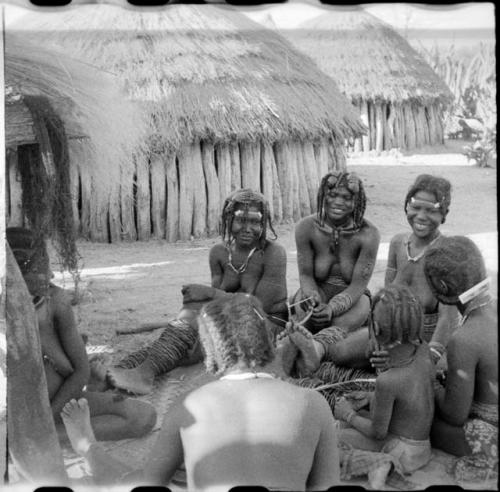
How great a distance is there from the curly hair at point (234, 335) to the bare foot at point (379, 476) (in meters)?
0.90

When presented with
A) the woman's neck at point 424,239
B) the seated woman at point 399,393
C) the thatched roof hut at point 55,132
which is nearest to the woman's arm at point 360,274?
the woman's neck at point 424,239

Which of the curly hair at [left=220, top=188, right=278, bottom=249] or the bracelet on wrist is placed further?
the curly hair at [left=220, top=188, right=278, bottom=249]

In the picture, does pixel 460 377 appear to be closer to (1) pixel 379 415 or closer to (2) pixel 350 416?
(1) pixel 379 415

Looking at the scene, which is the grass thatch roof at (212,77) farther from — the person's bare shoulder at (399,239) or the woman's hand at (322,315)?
the woman's hand at (322,315)

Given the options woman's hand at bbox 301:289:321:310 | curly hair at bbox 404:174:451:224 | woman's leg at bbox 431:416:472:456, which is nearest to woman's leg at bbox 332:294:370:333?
woman's hand at bbox 301:289:321:310

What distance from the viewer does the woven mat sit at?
10.1ft

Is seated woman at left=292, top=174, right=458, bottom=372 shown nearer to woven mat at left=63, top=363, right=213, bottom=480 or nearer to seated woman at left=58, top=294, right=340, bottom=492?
woven mat at left=63, top=363, right=213, bottom=480

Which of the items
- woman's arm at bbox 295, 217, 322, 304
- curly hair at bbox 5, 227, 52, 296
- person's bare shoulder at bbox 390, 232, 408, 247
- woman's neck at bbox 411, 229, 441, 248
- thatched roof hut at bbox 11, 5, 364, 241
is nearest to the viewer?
curly hair at bbox 5, 227, 52, 296

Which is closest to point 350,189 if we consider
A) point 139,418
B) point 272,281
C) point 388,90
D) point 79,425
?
point 272,281

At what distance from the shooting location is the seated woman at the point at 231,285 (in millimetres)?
3750

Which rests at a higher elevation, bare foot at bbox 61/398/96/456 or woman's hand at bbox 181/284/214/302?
woman's hand at bbox 181/284/214/302

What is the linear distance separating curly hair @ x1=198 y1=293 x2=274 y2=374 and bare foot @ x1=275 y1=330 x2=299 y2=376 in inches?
42.6

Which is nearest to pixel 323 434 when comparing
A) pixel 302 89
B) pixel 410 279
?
pixel 410 279

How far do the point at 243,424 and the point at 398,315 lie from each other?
88 cm
